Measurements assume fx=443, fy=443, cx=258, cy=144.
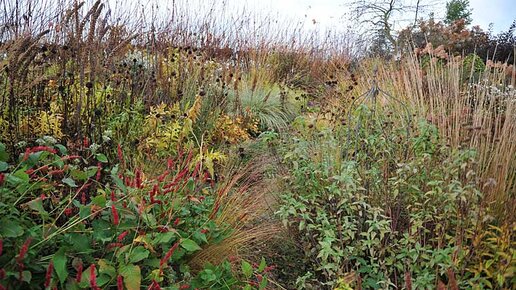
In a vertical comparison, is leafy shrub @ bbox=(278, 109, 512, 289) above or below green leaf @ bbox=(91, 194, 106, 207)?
below

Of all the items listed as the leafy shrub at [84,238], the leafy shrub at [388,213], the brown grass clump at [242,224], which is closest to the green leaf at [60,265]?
the leafy shrub at [84,238]

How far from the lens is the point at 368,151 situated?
114 inches

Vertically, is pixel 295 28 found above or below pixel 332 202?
above

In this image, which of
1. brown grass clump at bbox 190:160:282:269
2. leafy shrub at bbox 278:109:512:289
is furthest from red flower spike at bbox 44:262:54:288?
leafy shrub at bbox 278:109:512:289

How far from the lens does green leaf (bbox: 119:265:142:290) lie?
133 centimetres

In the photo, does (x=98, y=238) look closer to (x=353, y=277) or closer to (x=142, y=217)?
(x=142, y=217)

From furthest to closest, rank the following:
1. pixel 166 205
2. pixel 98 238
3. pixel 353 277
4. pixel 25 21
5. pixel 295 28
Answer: pixel 295 28 < pixel 25 21 < pixel 353 277 < pixel 166 205 < pixel 98 238

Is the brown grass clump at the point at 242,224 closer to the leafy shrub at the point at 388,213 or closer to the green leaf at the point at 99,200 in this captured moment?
the leafy shrub at the point at 388,213

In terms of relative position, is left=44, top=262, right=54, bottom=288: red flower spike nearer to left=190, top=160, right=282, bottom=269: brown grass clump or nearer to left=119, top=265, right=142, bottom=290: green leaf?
left=119, top=265, right=142, bottom=290: green leaf

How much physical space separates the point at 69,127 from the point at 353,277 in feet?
5.81

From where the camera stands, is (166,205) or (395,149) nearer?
(166,205)

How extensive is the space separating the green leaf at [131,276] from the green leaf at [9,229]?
31 cm

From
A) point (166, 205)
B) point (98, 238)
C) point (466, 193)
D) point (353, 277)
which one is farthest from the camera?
point (353, 277)

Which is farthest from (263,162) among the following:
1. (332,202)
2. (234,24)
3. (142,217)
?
(234,24)
